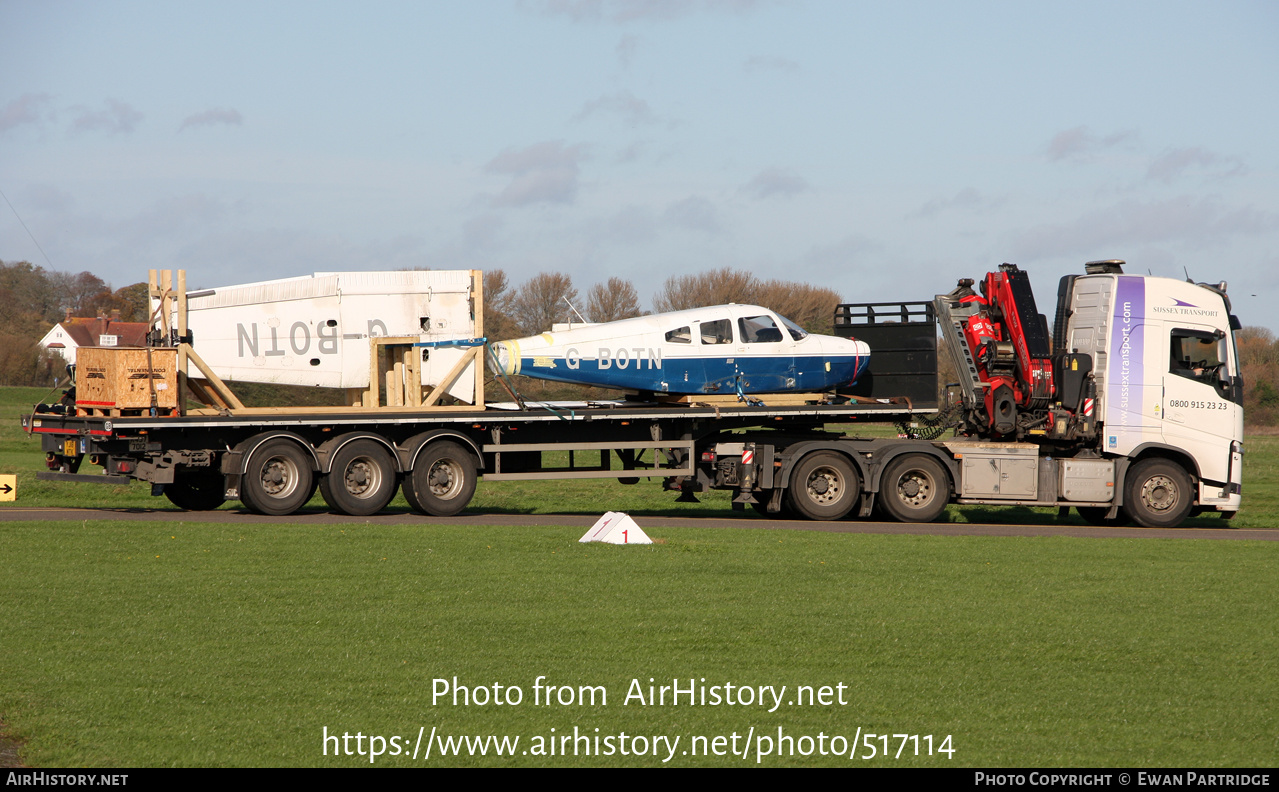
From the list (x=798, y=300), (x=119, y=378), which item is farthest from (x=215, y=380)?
(x=798, y=300)

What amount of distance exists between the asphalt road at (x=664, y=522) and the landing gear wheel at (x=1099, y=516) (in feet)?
1.66

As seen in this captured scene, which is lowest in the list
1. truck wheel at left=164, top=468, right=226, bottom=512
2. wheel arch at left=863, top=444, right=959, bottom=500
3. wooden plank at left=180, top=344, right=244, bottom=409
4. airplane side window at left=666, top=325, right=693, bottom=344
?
truck wheel at left=164, top=468, right=226, bottom=512

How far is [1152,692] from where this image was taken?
781 centimetres

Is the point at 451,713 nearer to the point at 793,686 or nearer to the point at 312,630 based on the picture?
the point at 793,686

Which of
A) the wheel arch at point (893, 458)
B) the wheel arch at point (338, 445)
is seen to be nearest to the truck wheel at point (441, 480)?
the wheel arch at point (338, 445)

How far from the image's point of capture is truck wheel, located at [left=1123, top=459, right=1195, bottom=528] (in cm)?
2050

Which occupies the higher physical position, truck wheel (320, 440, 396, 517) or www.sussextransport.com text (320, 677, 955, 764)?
truck wheel (320, 440, 396, 517)

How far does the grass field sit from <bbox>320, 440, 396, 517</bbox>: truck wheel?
10.9 ft

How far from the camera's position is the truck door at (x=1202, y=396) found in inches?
789

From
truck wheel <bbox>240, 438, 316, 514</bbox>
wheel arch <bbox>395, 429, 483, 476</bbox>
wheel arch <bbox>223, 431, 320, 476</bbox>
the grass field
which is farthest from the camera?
wheel arch <bbox>395, 429, 483, 476</bbox>

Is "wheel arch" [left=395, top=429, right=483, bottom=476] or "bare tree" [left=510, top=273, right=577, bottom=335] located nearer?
"wheel arch" [left=395, top=429, right=483, bottom=476]

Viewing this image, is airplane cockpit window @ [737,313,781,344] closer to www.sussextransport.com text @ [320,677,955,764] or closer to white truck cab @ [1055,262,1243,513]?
white truck cab @ [1055,262,1243,513]

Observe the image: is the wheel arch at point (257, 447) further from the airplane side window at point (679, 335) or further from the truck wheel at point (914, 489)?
the truck wheel at point (914, 489)

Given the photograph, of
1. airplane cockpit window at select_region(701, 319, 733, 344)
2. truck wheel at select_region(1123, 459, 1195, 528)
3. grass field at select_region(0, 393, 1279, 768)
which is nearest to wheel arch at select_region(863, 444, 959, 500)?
truck wheel at select_region(1123, 459, 1195, 528)
